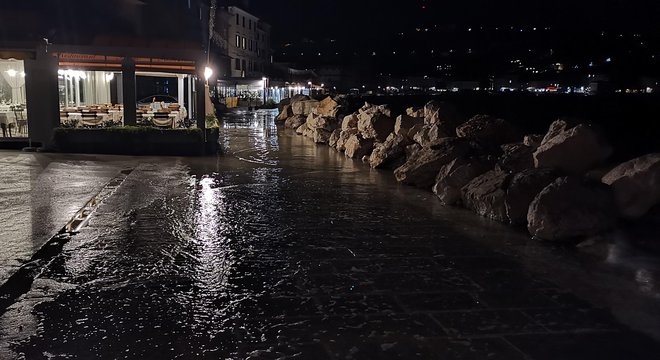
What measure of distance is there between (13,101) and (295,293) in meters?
16.1

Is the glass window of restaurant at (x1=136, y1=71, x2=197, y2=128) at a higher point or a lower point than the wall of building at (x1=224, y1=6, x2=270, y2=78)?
lower

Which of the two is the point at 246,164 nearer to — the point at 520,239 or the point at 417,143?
the point at 417,143

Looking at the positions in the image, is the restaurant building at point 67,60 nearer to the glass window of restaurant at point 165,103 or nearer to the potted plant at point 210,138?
the glass window of restaurant at point 165,103

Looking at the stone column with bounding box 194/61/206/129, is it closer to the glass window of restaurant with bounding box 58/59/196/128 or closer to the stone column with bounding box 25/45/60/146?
the glass window of restaurant with bounding box 58/59/196/128

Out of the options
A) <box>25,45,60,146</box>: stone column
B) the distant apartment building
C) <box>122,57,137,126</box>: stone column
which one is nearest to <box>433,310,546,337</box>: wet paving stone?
<box>122,57,137,126</box>: stone column

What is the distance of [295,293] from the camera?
19.5 ft

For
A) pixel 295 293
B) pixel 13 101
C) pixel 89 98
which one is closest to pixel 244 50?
pixel 89 98

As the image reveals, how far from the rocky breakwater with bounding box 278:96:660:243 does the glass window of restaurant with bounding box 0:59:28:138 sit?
36.0ft

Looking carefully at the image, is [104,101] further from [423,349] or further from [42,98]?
[423,349]

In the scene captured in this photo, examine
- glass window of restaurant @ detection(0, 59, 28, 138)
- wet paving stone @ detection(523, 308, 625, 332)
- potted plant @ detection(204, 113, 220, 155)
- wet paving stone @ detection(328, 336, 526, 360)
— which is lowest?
wet paving stone @ detection(328, 336, 526, 360)

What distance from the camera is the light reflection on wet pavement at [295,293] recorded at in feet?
15.4

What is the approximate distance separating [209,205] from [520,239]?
520 cm

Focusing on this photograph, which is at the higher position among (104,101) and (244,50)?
(244,50)

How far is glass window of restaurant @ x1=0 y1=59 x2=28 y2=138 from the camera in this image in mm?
17906
